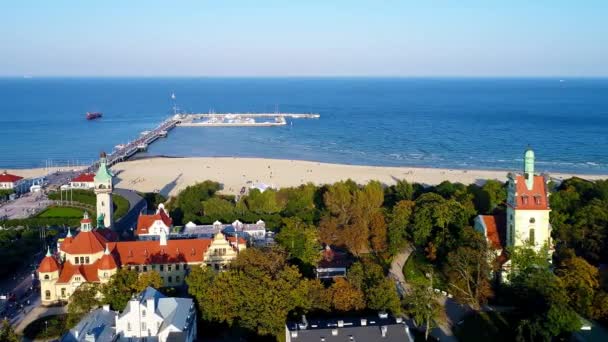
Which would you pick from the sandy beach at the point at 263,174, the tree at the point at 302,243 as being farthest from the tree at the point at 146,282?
the sandy beach at the point at 263,174

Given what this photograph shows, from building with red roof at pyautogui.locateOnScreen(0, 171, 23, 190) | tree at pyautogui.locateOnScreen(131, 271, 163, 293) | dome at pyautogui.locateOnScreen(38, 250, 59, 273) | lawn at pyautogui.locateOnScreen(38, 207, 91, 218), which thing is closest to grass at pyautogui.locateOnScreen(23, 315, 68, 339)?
dome at pyautogui.locateOnScreen(38, 250, 59, 273)

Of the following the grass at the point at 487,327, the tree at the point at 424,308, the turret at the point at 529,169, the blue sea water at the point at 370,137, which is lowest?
the grass at the point at 487,327

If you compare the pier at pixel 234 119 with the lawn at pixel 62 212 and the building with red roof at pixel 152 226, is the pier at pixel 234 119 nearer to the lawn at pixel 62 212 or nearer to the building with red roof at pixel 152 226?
the lawn at pixel 62 212

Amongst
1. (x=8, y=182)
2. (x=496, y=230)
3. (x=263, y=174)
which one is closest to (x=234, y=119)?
(x=263, y=174)

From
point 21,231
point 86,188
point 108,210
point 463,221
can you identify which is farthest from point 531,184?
point 86,188

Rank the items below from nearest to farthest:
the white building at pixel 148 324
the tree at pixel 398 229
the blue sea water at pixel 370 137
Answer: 1. the white building at pixel 148 324
2. the tree at pixel 398 229
3. the blue sea water at pixel 370 137

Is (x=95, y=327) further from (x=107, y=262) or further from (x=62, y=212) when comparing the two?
(x=62, y=212)

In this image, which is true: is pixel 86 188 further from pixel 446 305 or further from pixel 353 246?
pixel 446 305
